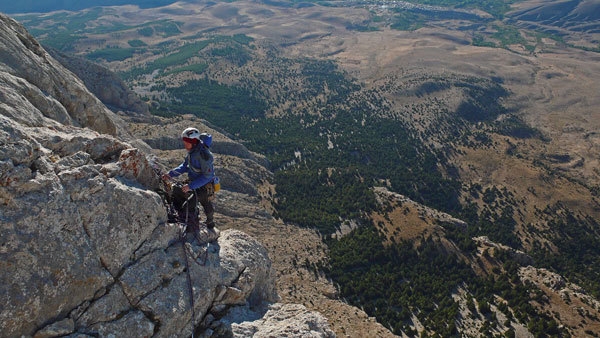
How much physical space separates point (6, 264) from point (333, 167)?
80.1m

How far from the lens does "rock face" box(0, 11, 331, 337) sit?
364 inches

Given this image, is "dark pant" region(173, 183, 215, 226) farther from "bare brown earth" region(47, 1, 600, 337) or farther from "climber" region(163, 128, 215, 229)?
"bare brown earth" region(47, 1, 600, 337)

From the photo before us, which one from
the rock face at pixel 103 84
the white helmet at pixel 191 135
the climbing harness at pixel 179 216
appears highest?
the white helmet at pixel 191 135

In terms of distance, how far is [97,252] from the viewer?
34.9ft

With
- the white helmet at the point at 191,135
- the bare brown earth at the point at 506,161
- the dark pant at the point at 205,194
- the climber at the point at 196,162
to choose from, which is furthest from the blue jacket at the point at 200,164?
the bare brown earth at the point at 506,161

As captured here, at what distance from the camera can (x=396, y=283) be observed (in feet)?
161

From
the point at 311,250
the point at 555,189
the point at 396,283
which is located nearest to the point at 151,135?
the point at 311,250

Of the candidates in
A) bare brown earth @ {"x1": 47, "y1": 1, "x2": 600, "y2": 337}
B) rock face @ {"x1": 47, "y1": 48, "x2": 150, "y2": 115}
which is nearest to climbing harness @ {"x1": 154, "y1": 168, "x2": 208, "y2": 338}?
bare brown earth @ {"x1": 47, "y1": 1, "x2": 600, "y2": 337}

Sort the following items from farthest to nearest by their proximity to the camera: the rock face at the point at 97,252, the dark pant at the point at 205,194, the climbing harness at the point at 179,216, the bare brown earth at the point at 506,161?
the bare brown earth at the point at 506,161
the dark pant at the point at 205,194
the climbing harness at the point at 179,216
the rock face at the point at 97,252

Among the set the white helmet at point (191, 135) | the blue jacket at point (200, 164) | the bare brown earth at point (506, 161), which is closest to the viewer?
the white helmet at point (191, 135)

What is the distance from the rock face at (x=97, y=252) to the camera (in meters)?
9.25

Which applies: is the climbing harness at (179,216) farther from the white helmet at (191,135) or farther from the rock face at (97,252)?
the white helmet at (191,135)

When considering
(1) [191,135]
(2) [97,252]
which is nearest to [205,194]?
(1) [191,135]

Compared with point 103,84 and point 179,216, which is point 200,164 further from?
point 103,84
